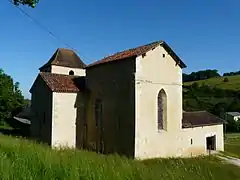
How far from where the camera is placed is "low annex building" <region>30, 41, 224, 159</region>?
19844 mm

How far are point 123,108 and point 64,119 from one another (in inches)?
216

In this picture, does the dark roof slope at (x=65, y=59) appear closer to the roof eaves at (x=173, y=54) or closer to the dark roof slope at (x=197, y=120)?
the dark roof slope at (x=197, y=120)

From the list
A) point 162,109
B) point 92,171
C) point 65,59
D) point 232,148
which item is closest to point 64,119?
point 162,109

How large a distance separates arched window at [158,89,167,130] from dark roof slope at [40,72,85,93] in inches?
277

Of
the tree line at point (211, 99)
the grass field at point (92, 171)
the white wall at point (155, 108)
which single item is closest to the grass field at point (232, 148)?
the white wall at point (155, 108)

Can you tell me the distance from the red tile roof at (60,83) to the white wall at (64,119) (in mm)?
421

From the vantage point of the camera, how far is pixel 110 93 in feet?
71.4

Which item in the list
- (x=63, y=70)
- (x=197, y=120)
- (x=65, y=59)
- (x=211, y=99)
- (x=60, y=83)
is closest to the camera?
(x=60, y=83)

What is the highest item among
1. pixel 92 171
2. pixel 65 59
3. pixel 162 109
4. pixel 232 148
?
pixel 65 59

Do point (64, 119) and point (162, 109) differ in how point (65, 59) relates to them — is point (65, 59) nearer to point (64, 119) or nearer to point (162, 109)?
point (64, 119)

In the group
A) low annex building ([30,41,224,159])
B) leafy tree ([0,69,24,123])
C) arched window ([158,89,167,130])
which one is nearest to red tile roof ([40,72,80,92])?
low annex building ([30,41,224,159])

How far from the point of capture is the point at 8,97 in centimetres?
4794

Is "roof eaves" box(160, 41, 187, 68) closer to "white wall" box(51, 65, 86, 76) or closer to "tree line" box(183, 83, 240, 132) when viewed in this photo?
"white wall" box(51, 65, 86, 76)

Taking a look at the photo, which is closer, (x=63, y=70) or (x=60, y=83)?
(x=60, y=83)
